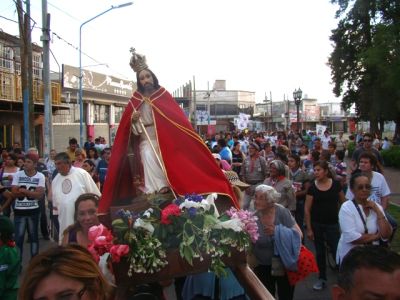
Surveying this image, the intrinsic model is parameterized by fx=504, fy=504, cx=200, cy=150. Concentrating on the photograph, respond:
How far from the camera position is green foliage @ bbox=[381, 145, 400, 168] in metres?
23.6

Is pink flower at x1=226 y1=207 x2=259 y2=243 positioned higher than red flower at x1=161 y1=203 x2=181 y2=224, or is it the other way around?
red flower at x1=161 y1=203 x2=181 y2=224

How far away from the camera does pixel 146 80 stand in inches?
220

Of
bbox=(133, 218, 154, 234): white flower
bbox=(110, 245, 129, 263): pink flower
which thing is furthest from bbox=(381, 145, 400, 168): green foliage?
bbox=(110, 245, 129, 263): pink flower

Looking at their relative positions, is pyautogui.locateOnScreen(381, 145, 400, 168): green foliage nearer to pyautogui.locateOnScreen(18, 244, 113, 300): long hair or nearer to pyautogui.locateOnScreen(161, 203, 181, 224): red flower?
pyautogui.locateOnScreen(161, 203, 181, 224): red flower

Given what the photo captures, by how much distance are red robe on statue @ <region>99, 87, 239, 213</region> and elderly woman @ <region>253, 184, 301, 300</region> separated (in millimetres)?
324

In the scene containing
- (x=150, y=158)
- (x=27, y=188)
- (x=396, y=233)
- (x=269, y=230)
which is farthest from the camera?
(x=396, y=233)

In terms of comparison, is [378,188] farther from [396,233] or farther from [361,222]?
[396,233]

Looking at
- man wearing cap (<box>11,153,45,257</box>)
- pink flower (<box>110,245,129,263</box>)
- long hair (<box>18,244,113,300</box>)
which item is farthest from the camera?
man wearing cap (<box>11,153,45,257</box>)

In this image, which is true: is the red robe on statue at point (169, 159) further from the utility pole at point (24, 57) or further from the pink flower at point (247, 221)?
the utility pole at point (24, 57)

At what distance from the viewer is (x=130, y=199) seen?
5.28 metres

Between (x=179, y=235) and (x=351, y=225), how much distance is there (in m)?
2.81

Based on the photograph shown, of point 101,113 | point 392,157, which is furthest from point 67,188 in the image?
point 101,113

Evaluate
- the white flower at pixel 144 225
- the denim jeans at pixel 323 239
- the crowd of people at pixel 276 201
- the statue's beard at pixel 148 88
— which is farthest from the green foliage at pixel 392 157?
the white flower at pixel 144 225

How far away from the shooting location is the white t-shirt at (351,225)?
4.86 meters
